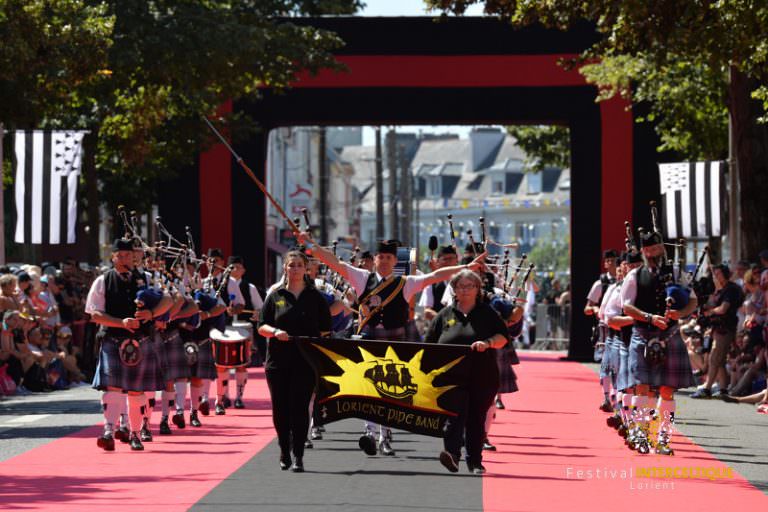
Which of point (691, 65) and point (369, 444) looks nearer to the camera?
point (369, 444)

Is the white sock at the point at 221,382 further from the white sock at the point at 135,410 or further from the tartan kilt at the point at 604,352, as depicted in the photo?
the tartan kilt at the point at 604,352

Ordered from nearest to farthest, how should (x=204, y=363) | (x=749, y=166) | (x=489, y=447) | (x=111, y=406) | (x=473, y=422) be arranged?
(x=473, y=422)
(x=111, y=406)
(x=489, y=447)
(x=204, y=363)
(x=749, y=166)

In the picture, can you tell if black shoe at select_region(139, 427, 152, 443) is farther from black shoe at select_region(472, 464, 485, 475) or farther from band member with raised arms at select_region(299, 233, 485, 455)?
black shoe at select_region(472, 464, 485, 475)

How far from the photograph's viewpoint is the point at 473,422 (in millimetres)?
12258

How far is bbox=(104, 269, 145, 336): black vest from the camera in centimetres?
1373

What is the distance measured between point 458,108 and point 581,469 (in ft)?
64.6

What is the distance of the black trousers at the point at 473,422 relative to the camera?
1217 cm

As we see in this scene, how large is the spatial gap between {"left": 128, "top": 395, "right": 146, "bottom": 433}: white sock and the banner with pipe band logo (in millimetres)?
2263

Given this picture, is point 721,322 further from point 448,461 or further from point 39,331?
point 448,461

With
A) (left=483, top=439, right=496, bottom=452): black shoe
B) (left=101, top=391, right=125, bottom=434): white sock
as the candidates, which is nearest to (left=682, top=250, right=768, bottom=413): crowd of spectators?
(left=483, top=439, right=496, bottom=452): black shoe

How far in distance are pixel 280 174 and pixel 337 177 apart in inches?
1588

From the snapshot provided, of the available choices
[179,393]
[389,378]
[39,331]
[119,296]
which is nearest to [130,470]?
[119,296]

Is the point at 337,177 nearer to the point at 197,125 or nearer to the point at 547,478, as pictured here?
the point at 197,125

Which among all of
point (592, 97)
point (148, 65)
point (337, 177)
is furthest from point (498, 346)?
point (337, 177)
